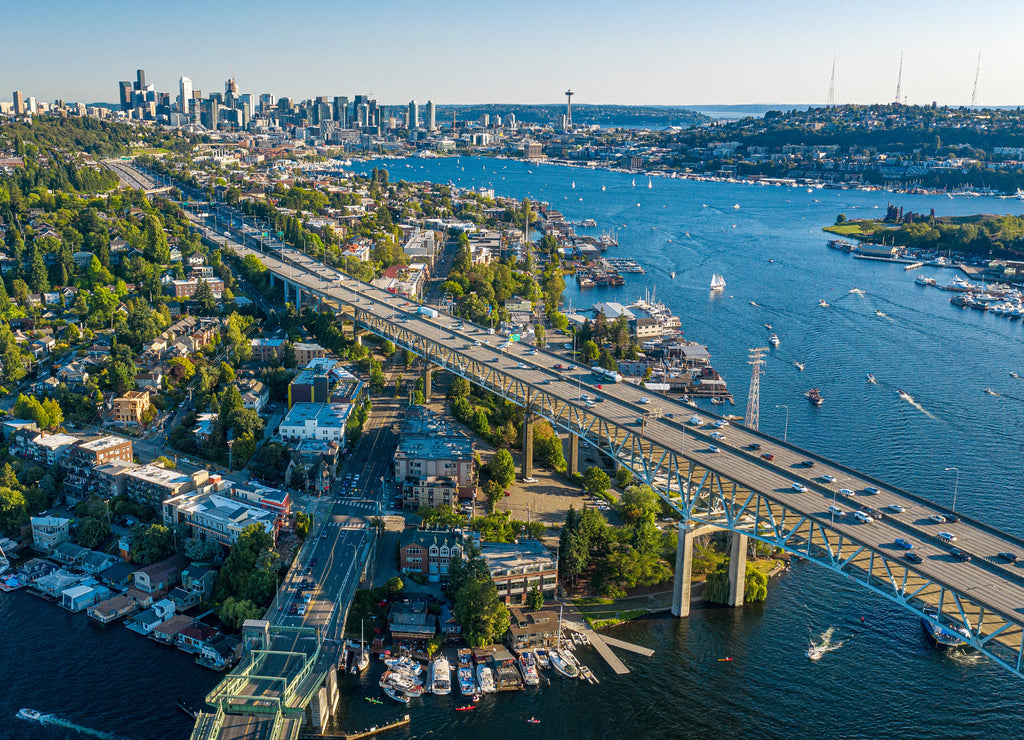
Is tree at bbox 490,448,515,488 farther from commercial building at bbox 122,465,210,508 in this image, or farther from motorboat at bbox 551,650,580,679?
commercial building at bbox 122,465,210,508

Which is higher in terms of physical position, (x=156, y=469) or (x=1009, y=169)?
(x=1009, y=169)

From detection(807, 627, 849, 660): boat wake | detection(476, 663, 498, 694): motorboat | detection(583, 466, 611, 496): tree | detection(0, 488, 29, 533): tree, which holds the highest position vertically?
detection(583, 466, 611, 496): tree

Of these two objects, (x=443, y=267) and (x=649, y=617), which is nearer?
(x=649, y=617)

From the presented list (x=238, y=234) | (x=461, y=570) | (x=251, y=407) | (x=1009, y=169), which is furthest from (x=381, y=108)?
(x=461, y=570)

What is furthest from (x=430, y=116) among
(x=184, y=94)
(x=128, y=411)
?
(x=128, y=411)

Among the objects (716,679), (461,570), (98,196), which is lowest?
(716,679)

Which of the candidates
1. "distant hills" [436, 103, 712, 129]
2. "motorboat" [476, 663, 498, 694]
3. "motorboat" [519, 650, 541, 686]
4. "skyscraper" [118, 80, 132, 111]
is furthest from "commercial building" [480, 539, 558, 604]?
"distant hills" [436, 103, 712, 129]

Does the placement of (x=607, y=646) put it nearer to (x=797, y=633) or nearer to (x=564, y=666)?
(x=564, y=666)

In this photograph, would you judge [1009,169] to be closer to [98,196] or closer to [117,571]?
[98,196]
